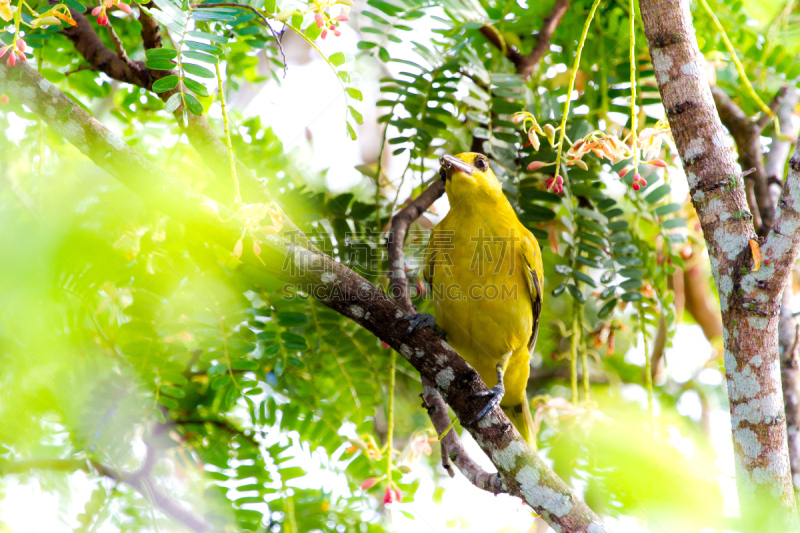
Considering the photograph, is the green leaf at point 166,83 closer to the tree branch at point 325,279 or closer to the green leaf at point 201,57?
the green leaf at point 201,57

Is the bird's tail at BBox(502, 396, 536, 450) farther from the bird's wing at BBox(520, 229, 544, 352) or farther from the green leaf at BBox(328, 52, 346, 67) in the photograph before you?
the green leaf at BBox(328, 52, 346, 67)

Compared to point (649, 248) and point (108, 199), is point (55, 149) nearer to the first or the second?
point (108, 199)

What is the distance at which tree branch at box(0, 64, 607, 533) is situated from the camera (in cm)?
162

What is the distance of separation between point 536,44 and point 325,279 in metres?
1.56

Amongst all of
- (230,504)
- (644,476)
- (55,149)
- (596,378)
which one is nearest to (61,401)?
(230,504)

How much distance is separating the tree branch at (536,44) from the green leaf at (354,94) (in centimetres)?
88

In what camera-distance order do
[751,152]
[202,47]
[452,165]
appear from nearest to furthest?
[202,47] → [452,165] → [751,152]

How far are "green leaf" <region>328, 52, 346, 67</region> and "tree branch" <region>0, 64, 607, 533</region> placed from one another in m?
0.59

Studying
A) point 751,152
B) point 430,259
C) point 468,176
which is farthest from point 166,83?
point 751,152

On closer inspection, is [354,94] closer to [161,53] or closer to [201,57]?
[201,57]

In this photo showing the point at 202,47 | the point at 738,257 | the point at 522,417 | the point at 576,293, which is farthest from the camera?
the point at 522,417

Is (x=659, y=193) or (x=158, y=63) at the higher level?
(x=158, y=63)

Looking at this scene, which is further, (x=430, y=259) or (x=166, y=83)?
(x=430, y=259)

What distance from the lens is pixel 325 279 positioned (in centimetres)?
168
